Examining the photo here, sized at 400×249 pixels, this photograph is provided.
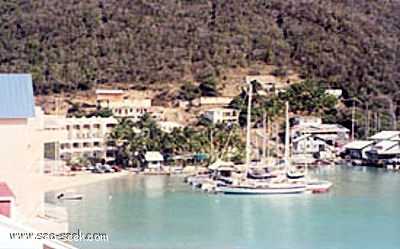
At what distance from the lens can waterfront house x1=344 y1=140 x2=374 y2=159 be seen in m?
23.0

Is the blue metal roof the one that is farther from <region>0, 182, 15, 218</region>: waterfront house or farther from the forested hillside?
the forested hillside

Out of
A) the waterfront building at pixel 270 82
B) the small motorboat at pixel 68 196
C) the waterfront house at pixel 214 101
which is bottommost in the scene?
the small motorboat at pixel 68 196

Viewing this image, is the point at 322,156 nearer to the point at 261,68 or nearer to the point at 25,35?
the point at 261,68

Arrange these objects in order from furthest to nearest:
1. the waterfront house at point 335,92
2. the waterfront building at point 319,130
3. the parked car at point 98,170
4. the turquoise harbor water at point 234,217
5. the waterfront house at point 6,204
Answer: the waterfront house at point 335,92
the waterfront building at point 319,130
the parked car at point 98,170
the turquoise harbor water at point 234,217
the waterfront house at point 6,204

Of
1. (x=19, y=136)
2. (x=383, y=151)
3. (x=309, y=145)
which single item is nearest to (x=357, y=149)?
(x=383, y=151)

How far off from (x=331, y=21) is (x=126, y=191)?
17.2 meters

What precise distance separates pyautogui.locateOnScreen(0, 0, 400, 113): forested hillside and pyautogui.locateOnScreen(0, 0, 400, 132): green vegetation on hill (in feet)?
0.12

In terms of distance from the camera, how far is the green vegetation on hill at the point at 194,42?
28.1 m

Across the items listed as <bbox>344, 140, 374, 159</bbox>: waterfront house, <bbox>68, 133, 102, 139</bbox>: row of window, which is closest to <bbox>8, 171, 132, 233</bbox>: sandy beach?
<bbox>68, 133, 102, 139</bbox>: row of window

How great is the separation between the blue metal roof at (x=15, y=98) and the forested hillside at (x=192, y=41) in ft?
67.3

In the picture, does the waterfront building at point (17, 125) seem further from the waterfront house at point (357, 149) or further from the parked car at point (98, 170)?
the waterfront house at point (357, 149)

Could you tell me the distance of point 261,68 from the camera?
95.5 feet

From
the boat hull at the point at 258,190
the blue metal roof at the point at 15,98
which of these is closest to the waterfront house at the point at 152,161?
the boat hull at the point at 258,190

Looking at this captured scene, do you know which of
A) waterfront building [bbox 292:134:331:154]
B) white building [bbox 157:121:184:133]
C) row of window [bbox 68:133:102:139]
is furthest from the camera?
waterfront building [bbox 292:134:331:154]
